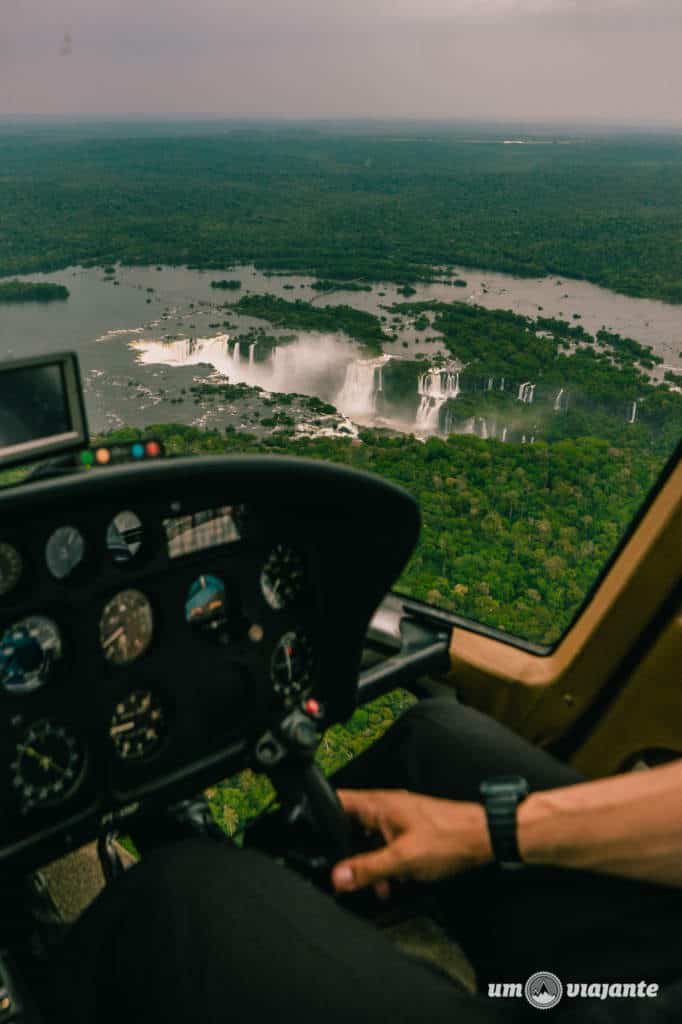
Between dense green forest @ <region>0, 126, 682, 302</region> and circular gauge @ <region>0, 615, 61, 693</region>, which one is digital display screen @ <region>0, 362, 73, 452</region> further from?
dense green forest @ <region>0, 126, 682, 302</region>

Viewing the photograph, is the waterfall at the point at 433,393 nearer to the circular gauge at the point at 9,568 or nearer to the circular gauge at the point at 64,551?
the circular gauge at the point at 64,551

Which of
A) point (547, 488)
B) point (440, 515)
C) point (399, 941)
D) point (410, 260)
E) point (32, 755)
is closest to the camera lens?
point (32, 755)

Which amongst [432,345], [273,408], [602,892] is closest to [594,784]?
[602,892]

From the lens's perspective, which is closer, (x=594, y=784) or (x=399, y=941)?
(x=594, y=784)

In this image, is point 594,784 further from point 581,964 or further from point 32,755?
point 32,755

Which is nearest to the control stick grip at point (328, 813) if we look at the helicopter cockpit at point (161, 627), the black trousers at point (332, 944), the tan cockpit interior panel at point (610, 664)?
the helicopter cockpit at point (161, 627)

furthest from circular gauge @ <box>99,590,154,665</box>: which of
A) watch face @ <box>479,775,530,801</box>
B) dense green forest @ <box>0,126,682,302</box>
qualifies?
dense green forest @ <box>0,126,682,302</box>

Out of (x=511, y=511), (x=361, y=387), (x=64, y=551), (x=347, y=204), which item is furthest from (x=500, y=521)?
(x=347, y=204)

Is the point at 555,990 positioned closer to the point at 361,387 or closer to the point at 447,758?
the point at 447,758
